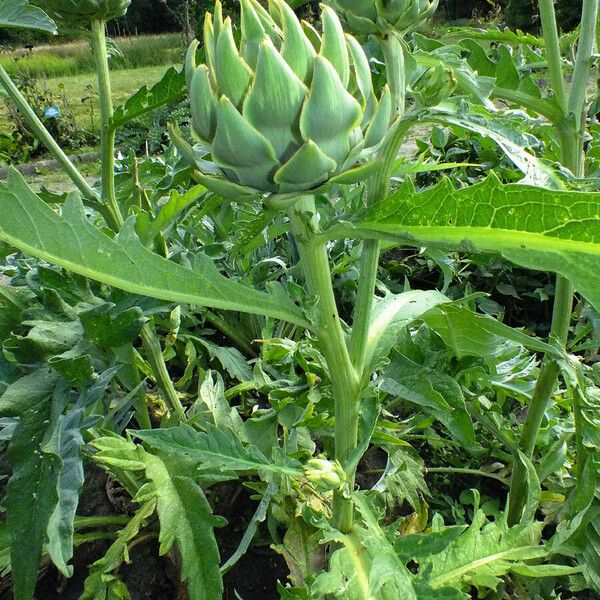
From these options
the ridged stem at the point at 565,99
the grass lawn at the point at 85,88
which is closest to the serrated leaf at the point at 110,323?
the ridged stem at the point at 565,99

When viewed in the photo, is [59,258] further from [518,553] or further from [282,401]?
[518,553]

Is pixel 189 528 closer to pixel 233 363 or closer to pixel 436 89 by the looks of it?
pixel 233 363

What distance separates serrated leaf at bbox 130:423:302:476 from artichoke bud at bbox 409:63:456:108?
1.30 feet

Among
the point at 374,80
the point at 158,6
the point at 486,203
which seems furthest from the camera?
the point at 158,6

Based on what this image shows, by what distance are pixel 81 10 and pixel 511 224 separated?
786mm

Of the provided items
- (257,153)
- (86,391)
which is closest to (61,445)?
(86,391)

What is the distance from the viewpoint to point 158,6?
44.4 ft

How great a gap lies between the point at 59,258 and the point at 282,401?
1.35 ft

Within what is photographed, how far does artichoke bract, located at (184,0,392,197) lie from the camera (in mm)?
490

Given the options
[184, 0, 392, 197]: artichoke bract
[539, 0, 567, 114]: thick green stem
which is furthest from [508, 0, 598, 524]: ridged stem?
[184, 0, 392, 197]: artichoke bract

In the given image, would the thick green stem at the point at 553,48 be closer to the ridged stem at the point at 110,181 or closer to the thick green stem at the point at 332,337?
the thick green stem at the point at 332,337

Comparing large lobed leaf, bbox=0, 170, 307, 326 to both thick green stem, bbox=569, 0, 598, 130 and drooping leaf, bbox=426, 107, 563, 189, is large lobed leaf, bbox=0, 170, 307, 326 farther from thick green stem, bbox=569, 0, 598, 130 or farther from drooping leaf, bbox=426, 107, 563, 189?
thick green stem, bbox=569, 0, 598, 130

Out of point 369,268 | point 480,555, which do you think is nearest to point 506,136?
point 369,268

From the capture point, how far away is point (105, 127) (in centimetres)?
95
